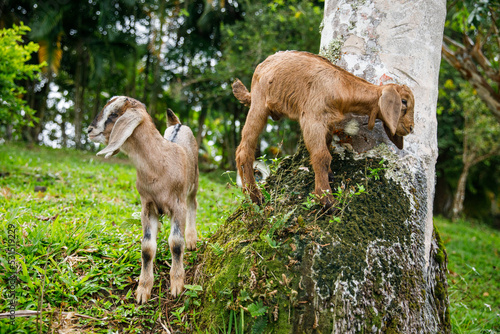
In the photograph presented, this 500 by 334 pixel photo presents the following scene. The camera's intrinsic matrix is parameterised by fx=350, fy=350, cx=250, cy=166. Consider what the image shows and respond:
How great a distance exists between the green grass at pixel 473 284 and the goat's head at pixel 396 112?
6.22 ft

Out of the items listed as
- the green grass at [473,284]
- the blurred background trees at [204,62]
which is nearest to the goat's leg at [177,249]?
the green grass at [473,284]

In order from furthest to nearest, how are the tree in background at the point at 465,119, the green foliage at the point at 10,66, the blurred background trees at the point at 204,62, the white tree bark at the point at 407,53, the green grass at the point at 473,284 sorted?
the blurred background trees at the point at 204,62 < the tree in background at the point at 465,119 < the green foliage at the point at 10,66 < the green grass at the point at 473,284 < the white tree bark at the point at 407,53

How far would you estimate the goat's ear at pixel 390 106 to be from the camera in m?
2.61

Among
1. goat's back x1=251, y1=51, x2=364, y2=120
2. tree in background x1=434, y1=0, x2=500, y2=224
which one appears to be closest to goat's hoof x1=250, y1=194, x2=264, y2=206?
goat's back x1=251, y1=51, x2=364, y2=120

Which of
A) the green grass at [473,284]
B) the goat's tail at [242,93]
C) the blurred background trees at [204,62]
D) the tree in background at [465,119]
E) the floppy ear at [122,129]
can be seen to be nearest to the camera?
the floppy ear at [122,129]

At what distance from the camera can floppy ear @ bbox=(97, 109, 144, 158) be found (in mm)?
2592

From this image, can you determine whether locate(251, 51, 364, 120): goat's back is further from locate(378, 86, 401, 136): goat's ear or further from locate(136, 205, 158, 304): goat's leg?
locate(136, 205, 158, 304): goat's leg

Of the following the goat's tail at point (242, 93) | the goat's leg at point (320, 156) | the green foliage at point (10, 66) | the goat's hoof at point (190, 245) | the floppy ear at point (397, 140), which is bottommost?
the goat's hoof at point (190, 245)

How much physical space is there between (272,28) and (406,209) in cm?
1124

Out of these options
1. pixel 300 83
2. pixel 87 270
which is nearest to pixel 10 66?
pixel 87 270

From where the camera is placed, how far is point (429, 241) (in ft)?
10.0

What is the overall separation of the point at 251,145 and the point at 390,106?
1.13m

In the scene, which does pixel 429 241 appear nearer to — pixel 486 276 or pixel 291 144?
pixel 486 276

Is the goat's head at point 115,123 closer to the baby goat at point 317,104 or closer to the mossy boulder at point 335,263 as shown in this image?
the baby goat at point 317,104
